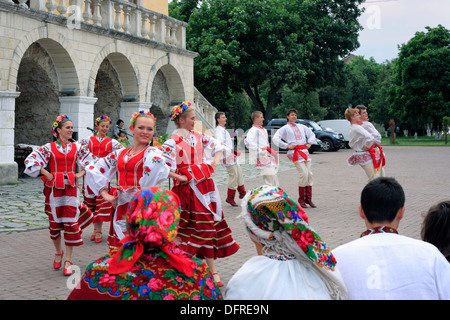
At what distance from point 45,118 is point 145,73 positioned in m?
4.37

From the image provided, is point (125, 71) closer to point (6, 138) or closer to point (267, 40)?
point (6, 138)

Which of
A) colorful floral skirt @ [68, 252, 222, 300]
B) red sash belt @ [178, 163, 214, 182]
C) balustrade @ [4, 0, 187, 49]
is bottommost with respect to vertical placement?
colorful floral skirt @ [68, 252, 222, 300]

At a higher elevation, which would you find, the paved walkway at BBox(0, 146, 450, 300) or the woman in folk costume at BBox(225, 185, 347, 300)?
the woman in folk costume at BBox(225, 185, 347, 300)

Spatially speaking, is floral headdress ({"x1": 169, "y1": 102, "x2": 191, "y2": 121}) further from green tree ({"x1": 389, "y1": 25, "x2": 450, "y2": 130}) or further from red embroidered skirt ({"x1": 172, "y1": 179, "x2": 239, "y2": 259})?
green tree ({"x1": 389, "y1": 25, "x2": 450, "y2": 130})

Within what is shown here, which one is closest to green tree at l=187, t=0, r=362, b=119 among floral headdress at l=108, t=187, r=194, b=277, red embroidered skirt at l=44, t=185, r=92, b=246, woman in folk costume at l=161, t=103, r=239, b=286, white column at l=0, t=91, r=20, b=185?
white column at l=0, t=91, r=20, b=185

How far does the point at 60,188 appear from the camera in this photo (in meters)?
6.35

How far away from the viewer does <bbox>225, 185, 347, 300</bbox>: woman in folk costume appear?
2.41 meters

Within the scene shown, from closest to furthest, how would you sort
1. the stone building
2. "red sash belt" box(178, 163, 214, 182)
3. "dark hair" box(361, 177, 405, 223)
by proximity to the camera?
1. "dark hair" box(361, 177, 405, 223)
2. "red sash belt" box(178, 163, 214, 182)
3. the stone building

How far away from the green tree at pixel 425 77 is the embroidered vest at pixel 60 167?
4169 cm

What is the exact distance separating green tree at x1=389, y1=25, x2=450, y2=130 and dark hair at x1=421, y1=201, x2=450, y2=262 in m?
43.4

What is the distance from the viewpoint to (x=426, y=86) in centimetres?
4422

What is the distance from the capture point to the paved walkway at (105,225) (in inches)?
227

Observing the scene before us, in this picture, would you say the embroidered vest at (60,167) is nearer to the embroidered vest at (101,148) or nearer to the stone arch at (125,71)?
the embroidered vest at (101,148)

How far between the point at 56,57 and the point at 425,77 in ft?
120
